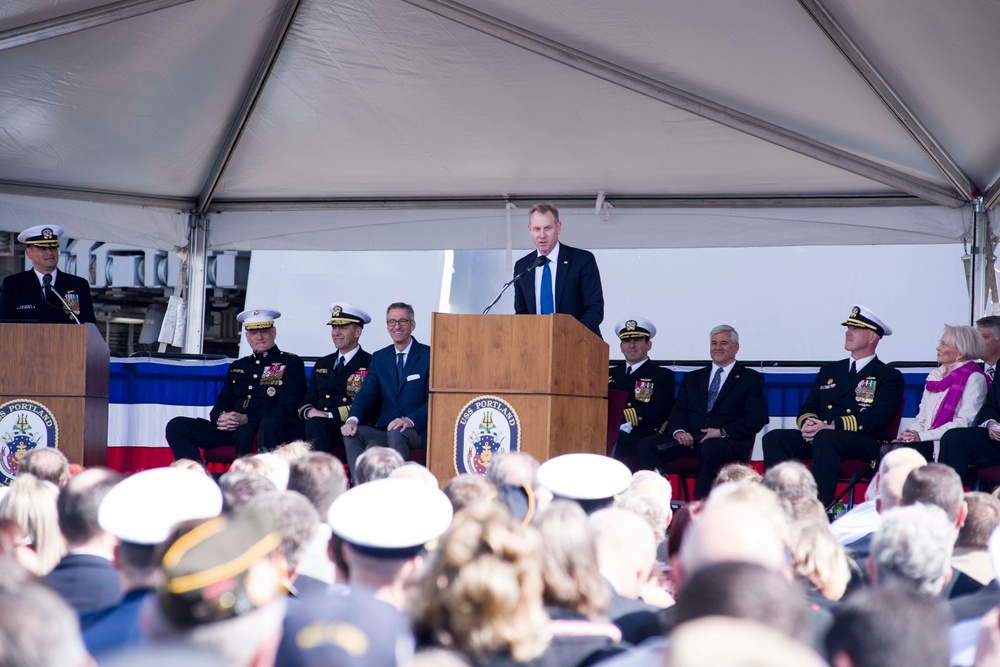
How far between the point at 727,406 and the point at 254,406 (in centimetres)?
318

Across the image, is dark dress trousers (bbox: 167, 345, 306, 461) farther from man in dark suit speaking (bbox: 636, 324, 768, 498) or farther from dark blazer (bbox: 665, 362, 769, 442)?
dark blazer (bbox: 665, 362, 769, 442)

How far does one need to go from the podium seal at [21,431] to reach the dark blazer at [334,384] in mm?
1969

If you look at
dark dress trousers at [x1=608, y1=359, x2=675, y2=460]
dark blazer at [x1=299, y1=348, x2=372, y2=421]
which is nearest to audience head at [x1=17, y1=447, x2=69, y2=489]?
dark blazer at [x1=299, y1=348, x2=372, y2=421]

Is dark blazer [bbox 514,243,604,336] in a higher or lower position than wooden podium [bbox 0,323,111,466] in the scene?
higher

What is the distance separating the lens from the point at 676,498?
24.5 feet

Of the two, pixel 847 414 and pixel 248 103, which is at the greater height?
pixel 248 103

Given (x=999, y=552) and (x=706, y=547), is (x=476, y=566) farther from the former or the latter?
(x=999, y=552)

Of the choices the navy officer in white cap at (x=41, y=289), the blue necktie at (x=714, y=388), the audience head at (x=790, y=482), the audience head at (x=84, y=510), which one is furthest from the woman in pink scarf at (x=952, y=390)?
the navy officer in white cap at (x=41, y=289)

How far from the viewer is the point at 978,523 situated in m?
3.19

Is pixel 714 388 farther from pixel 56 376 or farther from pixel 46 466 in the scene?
pixel 46 466

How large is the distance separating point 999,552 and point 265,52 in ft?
17.3

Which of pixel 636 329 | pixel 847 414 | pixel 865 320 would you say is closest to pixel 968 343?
pixel 865 320

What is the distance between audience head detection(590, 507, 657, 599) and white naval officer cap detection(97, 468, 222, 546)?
2.88ft

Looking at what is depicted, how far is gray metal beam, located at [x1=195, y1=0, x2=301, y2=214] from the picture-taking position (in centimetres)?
609
